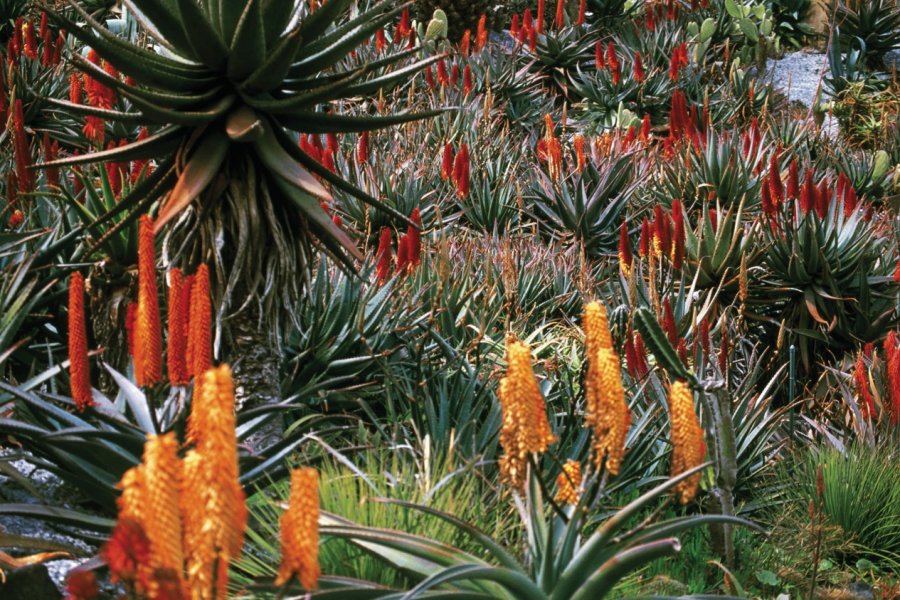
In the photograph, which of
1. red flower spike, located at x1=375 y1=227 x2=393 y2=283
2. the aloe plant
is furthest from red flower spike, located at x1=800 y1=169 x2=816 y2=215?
the aloe plant

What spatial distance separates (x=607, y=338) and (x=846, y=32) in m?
15.1

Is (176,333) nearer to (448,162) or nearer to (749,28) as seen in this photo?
(448,162)

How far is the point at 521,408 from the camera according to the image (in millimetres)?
2338

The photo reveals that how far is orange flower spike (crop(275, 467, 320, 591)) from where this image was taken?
1697 mm

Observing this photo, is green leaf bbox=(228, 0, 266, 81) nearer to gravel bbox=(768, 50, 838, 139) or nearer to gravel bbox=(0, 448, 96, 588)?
gravel bbox=(0, 448, 96, 588)

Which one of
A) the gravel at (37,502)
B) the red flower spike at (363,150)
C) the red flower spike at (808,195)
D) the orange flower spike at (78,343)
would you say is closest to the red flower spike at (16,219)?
the gravel at (37,502)

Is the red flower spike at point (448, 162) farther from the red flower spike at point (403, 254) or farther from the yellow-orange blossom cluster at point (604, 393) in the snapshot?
the yellow-orange blossom cluster at point (604, 393)

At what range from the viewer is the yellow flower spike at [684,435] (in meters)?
2.51

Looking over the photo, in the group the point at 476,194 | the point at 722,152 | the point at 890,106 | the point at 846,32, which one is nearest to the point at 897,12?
the point at 846,32

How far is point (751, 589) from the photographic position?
13.4 feet

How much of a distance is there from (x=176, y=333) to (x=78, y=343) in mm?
234

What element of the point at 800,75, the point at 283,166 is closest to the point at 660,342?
the point at 283,166

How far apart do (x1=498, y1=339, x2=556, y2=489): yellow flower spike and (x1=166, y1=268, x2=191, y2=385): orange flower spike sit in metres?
0.76

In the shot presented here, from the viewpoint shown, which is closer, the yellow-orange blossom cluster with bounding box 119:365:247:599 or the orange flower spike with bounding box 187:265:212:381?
the yellow-orange blossom cluster with bounding box 119:365:247:599
